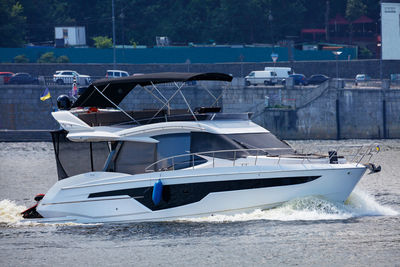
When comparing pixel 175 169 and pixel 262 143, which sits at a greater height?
pixel 262 143

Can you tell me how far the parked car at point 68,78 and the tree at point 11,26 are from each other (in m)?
15.7

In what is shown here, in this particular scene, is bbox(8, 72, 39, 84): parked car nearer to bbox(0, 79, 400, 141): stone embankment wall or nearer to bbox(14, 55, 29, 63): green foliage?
bbox(0, 79, 400, 141): stone embankment wall

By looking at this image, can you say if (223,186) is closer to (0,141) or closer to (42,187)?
(42,187)

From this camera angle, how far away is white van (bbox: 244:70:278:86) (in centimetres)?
5814

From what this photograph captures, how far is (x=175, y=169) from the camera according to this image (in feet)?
64.3

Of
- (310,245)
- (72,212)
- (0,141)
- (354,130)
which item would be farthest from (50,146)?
(310,245)

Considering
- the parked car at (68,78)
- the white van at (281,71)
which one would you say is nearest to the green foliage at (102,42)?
the parked car at (68,78)

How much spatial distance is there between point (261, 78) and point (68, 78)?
14.7 meters

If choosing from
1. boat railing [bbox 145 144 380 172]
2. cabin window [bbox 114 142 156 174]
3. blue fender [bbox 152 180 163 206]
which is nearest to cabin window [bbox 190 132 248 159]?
boat railing [bbox 145 144 380 172]

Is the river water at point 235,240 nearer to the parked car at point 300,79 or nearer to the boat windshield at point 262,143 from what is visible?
the boat windshield at point 262,143

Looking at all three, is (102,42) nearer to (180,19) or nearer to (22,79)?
(180,19)

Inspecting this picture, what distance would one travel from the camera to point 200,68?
6316cm

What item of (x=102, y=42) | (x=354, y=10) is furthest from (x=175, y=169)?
(x=354, y=10)

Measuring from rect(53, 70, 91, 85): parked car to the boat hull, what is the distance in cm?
3963
